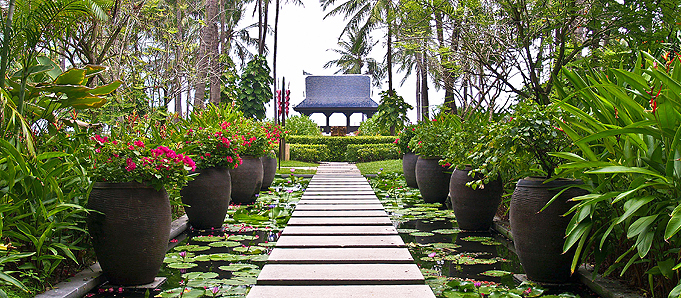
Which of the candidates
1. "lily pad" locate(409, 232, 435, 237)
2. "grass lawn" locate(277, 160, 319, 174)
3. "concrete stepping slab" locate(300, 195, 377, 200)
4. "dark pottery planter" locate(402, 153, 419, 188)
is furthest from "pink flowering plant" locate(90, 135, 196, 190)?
"grass lawn" locate(277, 160, 319, 174)

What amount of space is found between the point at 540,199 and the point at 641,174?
0.63 meters

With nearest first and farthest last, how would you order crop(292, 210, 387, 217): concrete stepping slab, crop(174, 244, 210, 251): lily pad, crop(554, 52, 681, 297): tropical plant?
crop(554, 52, 681, 297): tropical plant < crop(174, 244, 210, 251): lily pad < crop(292, 210, 387, 217): concrete stepping slab

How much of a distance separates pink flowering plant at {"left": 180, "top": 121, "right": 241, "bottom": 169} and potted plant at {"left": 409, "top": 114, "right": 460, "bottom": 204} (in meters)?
2.42

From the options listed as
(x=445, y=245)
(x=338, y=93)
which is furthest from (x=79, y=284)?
(x=338, y=93)

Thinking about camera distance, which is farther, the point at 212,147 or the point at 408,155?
the point at 408,155

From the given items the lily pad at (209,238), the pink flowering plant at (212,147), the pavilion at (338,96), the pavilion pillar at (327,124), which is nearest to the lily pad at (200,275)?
the lily pad at (209,238)

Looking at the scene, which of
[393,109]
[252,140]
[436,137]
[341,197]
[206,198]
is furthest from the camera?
[393,109]

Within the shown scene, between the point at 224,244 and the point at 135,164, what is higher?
the point at 135,164

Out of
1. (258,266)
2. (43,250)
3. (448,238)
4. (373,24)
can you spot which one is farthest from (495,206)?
(373,24)

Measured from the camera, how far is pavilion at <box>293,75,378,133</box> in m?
27.2

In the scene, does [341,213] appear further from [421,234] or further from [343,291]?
[343,291]

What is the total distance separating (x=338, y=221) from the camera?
4.21m

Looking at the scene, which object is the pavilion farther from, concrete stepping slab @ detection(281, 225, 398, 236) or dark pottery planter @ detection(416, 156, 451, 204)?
concrete stepping slab @ detection(281, 225, 398, 236)

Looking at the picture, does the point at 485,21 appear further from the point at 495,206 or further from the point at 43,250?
the point at 43,250
